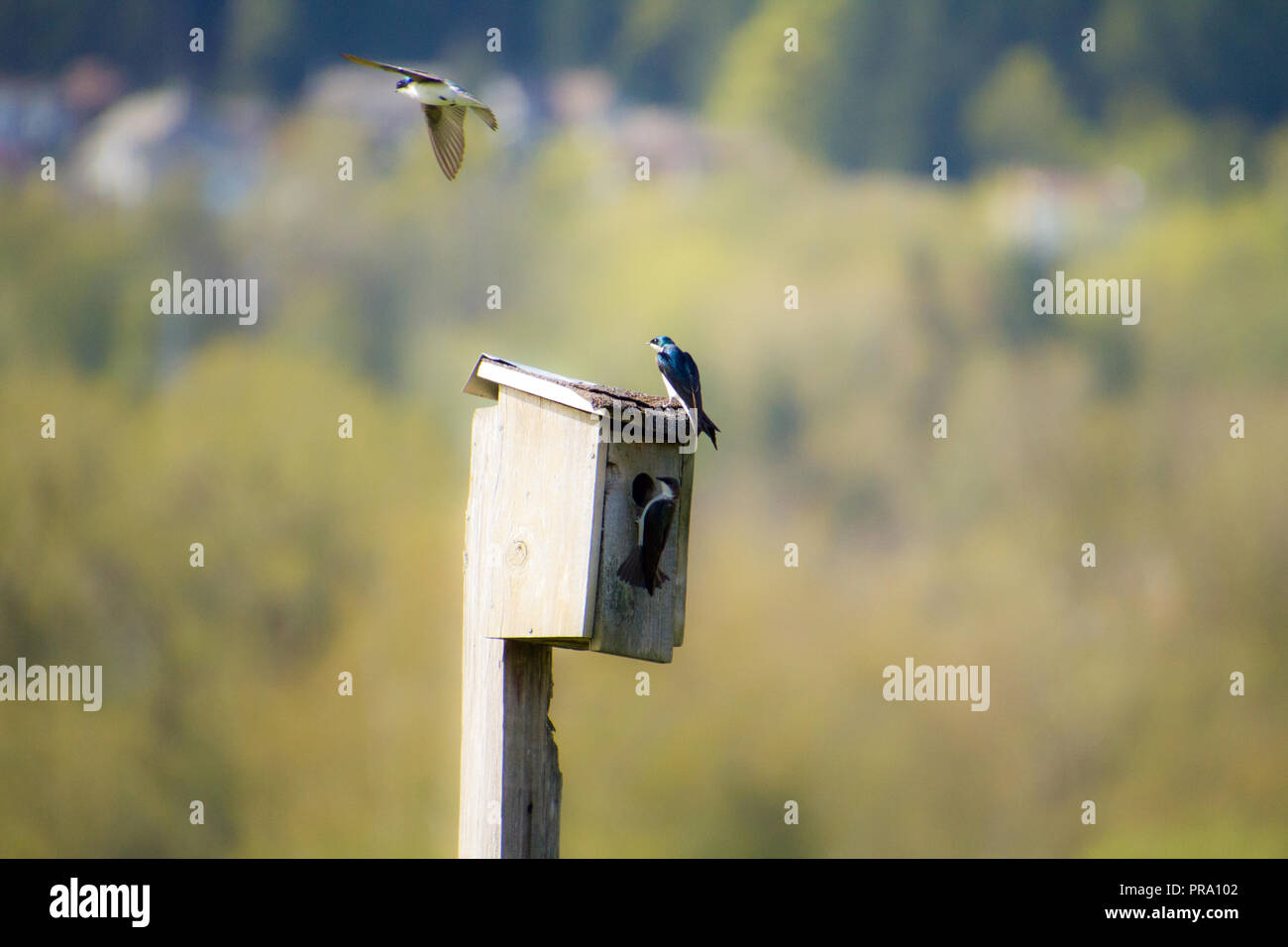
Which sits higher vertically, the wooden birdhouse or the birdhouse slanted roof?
the birdhouse slanted roof

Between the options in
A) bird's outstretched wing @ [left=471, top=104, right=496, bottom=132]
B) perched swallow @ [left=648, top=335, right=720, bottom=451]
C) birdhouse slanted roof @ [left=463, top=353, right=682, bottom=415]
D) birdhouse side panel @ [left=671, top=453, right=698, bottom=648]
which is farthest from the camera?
bird's outstretched wing @ [left=471, top=104, right=496, bottom=132]

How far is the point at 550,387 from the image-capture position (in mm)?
3738

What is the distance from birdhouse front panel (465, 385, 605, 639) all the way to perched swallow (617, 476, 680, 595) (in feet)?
0.48

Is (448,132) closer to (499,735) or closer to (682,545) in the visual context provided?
(682,545)

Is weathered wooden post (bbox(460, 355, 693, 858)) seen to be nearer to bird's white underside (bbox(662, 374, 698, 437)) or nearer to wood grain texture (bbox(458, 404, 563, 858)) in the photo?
wood grain texture (bbox(458, 404, 563, 858))

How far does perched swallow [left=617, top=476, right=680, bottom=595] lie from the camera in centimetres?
374

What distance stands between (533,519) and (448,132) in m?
2.00

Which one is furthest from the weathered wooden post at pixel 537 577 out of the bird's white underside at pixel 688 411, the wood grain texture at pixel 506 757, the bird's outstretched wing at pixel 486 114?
the bird's outstretched wing at pixel 486 114

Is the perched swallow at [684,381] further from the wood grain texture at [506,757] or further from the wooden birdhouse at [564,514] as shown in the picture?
the wood grain texture at [506,757]

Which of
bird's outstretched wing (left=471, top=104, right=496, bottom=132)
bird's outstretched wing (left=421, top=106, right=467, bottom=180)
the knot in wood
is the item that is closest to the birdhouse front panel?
the knot in wood

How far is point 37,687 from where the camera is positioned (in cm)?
888

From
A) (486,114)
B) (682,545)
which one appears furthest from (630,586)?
(486,114)
